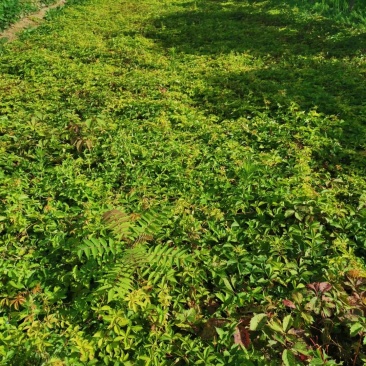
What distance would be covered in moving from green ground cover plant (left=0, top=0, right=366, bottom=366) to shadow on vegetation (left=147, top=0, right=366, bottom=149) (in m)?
0.05

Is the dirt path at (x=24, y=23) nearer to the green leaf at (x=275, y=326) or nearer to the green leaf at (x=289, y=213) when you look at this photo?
the green leaf at (x=289, y=213)

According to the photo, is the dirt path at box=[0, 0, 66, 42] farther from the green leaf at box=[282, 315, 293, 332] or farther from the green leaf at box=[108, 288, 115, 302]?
the green leaf at box=[282, 315, 293, 332]

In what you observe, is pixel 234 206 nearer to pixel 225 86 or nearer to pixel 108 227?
pixel 108 227

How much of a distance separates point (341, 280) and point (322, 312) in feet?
1.20

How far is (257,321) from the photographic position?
2.46 meters

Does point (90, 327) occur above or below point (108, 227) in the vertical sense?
below

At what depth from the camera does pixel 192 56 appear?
7863mm

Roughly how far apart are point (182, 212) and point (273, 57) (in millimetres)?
5504

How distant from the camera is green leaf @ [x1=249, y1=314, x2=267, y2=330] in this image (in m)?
2.43

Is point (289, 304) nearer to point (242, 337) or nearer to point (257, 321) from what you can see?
point (257, 321)

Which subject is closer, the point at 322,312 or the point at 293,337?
the point at 293,337

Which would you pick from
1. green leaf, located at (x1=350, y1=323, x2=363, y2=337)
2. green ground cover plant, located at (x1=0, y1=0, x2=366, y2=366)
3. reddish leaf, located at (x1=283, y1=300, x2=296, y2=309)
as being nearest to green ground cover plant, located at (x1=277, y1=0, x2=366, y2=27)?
green ground cover plant, located at (x1=0, y1=0, x2=366, y2=366)

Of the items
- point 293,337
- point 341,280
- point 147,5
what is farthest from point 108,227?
point 147,5

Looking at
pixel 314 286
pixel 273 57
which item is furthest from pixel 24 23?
pixel 314 286
